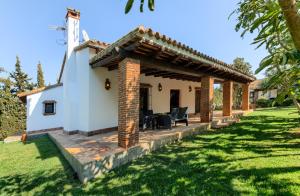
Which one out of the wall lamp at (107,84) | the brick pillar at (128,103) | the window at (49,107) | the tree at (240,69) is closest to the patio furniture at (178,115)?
the wall lamp at (107,84)

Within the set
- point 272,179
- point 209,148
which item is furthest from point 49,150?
point 272,179

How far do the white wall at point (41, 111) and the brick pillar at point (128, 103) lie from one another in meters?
9.88

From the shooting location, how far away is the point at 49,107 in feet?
48.2

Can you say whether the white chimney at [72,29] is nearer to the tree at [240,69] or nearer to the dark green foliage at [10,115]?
the dark green foliage at [10,115]

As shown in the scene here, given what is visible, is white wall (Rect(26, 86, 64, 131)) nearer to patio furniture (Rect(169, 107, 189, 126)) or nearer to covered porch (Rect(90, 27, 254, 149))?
covered porch (Rect(90, 27, 254, 149))

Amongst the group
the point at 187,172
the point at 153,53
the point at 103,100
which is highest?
the point at 153,53

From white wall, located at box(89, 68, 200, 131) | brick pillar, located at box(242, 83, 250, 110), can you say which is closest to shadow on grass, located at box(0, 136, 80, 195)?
white wall, located at box(89, 68, 200, 131)

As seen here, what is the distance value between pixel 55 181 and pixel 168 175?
298 centimetres

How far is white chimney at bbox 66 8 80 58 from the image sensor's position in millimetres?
10320

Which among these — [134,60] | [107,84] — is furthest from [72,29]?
[134,60]

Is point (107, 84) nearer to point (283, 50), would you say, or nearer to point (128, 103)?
point (128, 103)

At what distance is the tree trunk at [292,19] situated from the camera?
1.21 meters

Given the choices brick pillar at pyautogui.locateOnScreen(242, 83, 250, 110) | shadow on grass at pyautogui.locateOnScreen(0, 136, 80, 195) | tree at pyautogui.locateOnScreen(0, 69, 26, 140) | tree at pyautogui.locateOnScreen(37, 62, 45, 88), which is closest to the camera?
shadow on grass at pyautogui.locateOnScreen(0, 136, 80, 195)

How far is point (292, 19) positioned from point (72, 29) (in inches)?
427
